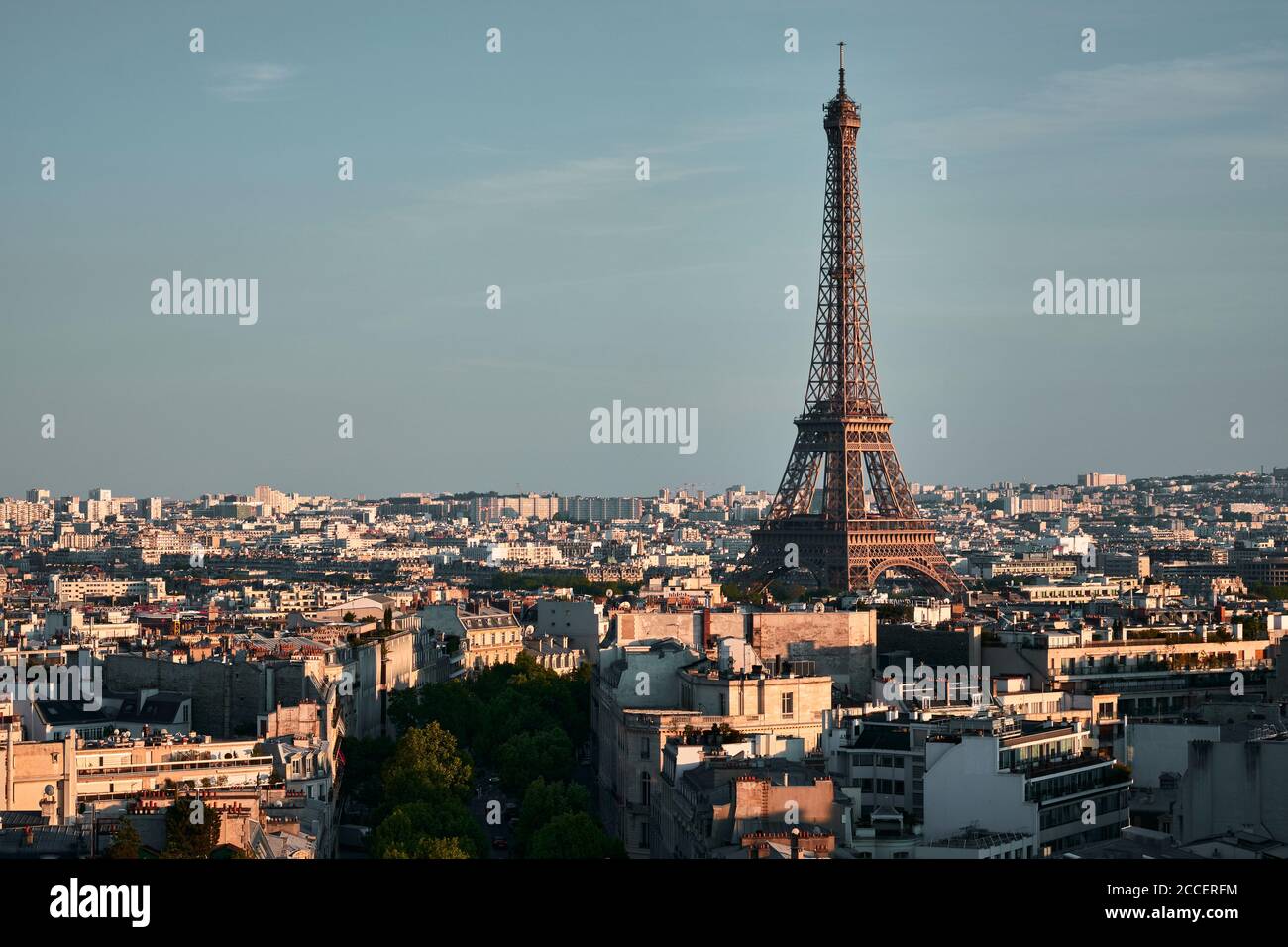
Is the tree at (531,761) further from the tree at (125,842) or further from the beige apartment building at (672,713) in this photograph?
the tree at (125,842)

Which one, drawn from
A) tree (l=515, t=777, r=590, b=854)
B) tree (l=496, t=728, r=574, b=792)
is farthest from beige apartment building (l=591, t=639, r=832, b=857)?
tree (l=515, t=777, r=590, b=854)

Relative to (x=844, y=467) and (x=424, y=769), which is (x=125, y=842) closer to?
(x=424, y=769)

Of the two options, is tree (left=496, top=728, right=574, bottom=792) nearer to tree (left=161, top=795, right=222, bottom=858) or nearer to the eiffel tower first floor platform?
tree (left=161, top=795, right=222, bottom=858)

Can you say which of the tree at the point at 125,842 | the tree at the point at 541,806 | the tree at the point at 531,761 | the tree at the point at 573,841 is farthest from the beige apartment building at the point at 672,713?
the tree at the point at 125,842

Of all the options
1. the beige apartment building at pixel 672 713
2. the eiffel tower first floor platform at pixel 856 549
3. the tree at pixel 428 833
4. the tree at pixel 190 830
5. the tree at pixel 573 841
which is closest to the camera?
the tree at pixel 190 830

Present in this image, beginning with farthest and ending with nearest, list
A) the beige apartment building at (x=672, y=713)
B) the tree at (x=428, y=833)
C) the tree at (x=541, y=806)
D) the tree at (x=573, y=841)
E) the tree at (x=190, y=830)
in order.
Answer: the beige apartment building at (x=672, y=713) < the tree at (x=541, y=806) < the tree at (x=573, y=841) < the tree at (x=428, y=833) < the tree at (x=190, y=830)

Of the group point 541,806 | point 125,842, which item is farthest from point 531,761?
point 125,842
